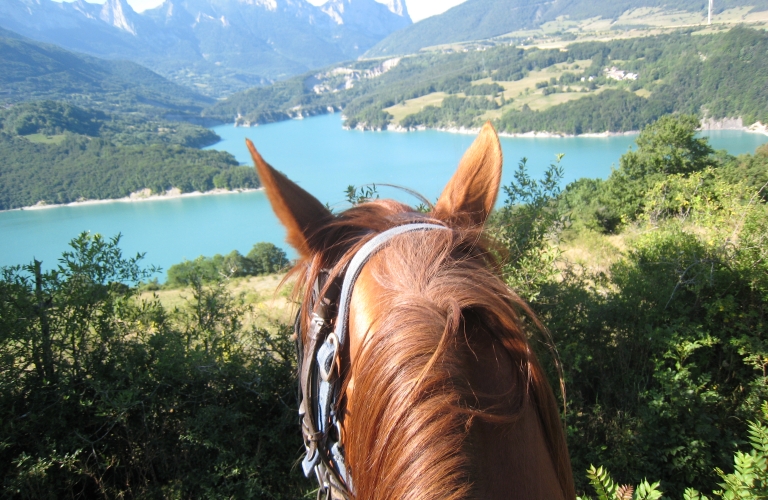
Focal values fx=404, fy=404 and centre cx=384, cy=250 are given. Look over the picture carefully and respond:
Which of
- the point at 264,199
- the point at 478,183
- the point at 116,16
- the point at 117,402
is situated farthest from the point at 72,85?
the point at 116,16

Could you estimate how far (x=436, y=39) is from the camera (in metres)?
176

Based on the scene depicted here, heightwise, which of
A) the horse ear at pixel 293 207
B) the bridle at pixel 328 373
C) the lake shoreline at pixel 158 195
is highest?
the horse ear at pixel 293 207

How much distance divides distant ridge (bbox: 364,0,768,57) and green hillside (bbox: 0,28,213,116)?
10434 cm

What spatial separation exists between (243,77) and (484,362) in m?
174

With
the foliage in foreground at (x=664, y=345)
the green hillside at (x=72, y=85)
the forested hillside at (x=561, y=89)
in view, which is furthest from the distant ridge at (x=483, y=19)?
the foliage in foreground at (x=664, y=345)

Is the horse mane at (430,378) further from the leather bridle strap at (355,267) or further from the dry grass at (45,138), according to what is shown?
the dry grass at (45,138)

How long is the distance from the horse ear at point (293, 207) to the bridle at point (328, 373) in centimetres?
13

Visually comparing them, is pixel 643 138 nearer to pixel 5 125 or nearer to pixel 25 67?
pixel 5 125

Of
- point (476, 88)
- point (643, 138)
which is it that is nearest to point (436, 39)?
point (476, 88)

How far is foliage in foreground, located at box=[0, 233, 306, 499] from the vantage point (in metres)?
3.02

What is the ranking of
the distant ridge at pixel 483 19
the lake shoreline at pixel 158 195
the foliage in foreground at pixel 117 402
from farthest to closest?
1. the distant ridge at pixel 483 19
2. the lake shoreline at pixel 158 195
3. the foliage in foreground at pixel 117 402

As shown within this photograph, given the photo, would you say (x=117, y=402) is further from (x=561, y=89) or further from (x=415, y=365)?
(x=561, y=89)

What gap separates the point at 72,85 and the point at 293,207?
110m

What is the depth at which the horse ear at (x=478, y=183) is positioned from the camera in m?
1.25
